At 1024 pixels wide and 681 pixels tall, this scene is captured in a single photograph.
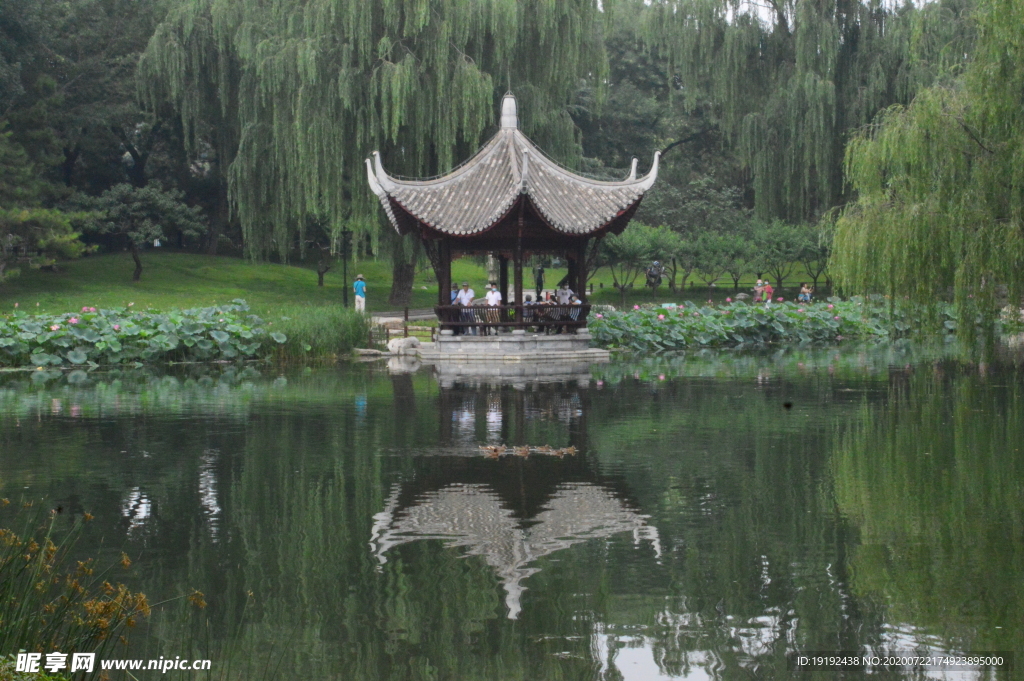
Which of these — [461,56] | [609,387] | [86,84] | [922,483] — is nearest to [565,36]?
[461,56]

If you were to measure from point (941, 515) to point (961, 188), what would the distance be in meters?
8.17

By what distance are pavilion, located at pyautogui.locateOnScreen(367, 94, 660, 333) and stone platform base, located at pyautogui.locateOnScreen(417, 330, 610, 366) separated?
0.32 metres

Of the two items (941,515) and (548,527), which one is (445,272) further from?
(941,515)

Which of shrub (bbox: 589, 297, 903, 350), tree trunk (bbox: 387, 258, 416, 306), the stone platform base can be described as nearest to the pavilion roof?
the stone platform base

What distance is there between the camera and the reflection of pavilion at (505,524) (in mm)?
7068

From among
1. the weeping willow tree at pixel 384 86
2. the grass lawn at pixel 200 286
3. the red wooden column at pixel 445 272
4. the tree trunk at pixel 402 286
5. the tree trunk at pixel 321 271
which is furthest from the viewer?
the tree trunk at pixel 321 271

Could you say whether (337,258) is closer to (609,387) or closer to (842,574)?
(609,387)

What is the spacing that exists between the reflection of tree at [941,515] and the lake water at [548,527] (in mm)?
26

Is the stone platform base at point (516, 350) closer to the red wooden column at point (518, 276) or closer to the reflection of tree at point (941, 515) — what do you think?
the red wooden column at point (518, 276)

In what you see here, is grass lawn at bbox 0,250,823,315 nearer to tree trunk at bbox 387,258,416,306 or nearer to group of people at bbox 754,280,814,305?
tree trunk at bbox 387,258,416,306

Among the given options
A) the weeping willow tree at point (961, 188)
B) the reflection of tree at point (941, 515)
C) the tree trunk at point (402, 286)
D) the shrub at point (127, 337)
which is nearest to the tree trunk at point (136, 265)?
the tree trunk at point (402, 286)

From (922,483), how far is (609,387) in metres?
8.28

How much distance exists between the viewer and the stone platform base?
21.9 metres

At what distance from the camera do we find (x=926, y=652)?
5.27m
